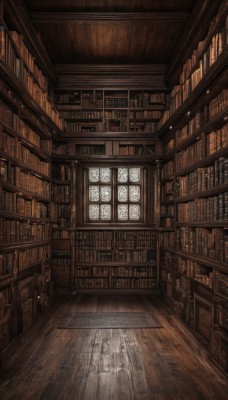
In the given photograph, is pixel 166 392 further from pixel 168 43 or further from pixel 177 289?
pixel 168 43

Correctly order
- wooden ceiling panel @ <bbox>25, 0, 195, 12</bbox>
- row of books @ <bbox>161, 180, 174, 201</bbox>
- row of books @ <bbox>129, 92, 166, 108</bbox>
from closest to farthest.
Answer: wooden ceiling panel @ <bbox>25, 0, 195, 12</bbox> < row of books @ <bbox>161, 180, 174, 201</bbox> < row of books @ <bbox>129, 92, 166, 108</bbox>

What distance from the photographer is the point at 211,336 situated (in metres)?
3.68

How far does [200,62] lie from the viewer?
4.46m

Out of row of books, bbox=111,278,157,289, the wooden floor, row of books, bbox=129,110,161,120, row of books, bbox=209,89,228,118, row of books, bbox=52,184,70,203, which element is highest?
row of books, bbox=129,110,161,120

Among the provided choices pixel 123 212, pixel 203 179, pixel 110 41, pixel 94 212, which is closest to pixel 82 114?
pixel 110 41

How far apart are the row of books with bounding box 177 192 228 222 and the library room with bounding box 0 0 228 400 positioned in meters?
0.03

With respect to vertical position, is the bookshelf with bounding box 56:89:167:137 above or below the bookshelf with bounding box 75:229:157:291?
above

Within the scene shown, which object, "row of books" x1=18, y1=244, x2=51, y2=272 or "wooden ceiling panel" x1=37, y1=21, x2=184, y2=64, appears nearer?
"row of books" x1=18, y1=244, x2=51, y2=272

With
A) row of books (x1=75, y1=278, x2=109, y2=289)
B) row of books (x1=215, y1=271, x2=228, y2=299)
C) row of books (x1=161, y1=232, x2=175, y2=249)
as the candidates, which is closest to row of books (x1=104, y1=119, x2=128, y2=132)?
row of books (x1=161, y1=232, x2=175, y2=249)

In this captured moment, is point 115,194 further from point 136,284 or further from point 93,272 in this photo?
point 136,284

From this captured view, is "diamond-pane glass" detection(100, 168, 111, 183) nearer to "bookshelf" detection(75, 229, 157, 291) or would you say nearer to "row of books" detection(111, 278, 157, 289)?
"bookshelf" detection(75, 229, 157, 291)

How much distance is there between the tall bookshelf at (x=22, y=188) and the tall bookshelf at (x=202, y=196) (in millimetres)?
2030

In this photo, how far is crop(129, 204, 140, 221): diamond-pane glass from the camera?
7.09 metres

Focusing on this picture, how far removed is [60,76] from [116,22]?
2.03 m
